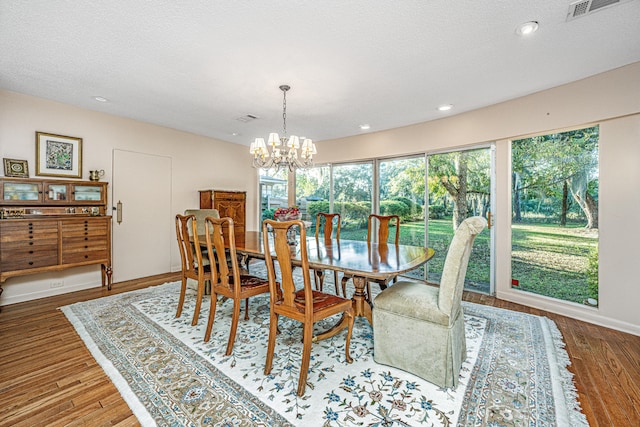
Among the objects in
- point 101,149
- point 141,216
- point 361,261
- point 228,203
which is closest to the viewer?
point 361,261

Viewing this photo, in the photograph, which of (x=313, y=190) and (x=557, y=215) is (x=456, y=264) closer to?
(x=557, y=215)

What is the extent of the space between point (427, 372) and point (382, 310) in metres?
0.47

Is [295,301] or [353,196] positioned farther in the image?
[353,196]

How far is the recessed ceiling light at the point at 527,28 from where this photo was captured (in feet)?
6.52

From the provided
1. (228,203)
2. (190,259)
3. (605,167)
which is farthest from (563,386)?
(228,203)

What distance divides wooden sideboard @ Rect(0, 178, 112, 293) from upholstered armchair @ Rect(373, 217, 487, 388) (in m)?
3.80

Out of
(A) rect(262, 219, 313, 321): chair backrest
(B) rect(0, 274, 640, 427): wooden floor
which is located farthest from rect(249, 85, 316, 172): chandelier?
(B) rect(0, 274, 640, 427): wooden floor

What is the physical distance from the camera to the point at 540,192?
11.0ft

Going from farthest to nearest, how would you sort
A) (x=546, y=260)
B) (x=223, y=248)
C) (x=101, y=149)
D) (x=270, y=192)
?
(x=270, y=192) → (x=101, y=149) → (x=546, y=260) → (x=223, y=248)

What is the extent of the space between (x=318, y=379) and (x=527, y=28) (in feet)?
9.67

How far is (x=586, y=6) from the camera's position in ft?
5.96

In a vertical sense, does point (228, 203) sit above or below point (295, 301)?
above

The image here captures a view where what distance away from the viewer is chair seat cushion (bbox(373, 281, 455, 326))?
70.4 inches

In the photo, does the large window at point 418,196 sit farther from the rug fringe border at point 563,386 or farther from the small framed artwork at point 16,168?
the small framed artwork at point 16,168
